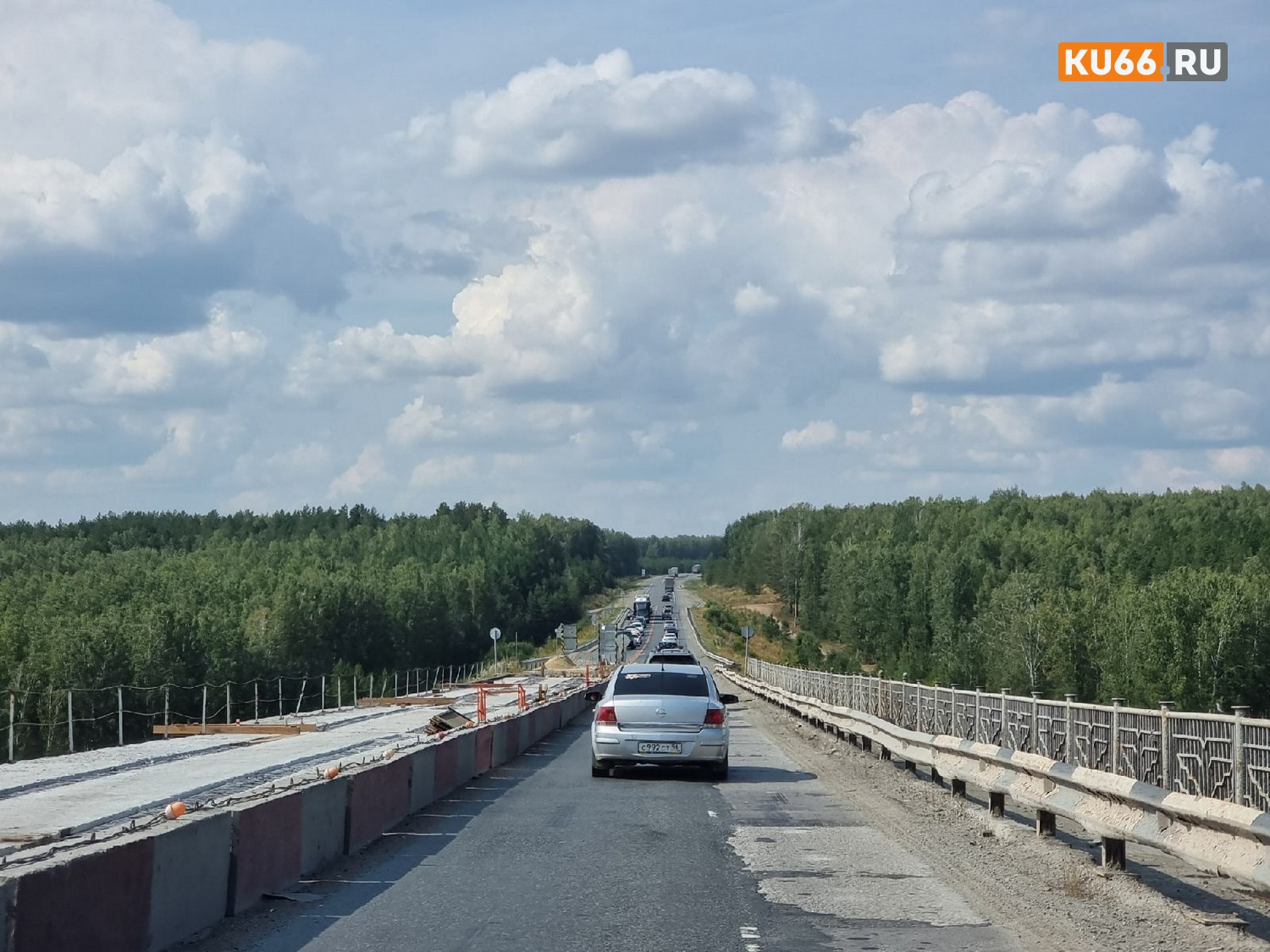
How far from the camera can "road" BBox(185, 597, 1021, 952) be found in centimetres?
879

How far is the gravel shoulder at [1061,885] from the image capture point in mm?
9227

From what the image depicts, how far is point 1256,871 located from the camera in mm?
8344

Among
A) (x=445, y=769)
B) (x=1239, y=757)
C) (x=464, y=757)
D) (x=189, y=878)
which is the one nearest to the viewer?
(x=189, y=878)

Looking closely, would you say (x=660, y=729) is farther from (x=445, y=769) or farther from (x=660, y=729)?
(x=445, y=769)

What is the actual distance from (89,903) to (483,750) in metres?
14.7

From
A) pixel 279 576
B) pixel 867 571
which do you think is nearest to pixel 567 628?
pixel 867 571

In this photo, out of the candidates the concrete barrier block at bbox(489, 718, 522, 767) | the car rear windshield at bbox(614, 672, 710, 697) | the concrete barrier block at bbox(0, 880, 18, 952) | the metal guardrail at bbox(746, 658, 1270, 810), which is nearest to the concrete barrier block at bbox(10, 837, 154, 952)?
the concrete barrier block at bbox(0, 880, 18, 952)

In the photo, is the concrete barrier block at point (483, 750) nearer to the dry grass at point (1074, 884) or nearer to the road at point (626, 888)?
the road at point (626, 888)

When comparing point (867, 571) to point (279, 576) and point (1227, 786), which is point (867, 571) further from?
point (1227, 786)

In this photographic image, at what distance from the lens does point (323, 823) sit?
11.5 metres

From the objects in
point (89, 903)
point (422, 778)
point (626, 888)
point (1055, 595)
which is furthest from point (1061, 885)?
point (1055, 595)

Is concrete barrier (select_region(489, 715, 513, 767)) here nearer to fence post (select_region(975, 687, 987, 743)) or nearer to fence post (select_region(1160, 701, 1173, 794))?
fence post (select_region(975, 687, 987, 743))

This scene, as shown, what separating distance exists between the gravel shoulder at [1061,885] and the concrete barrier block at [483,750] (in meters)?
5.34

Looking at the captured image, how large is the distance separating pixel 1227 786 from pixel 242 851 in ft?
22.5
